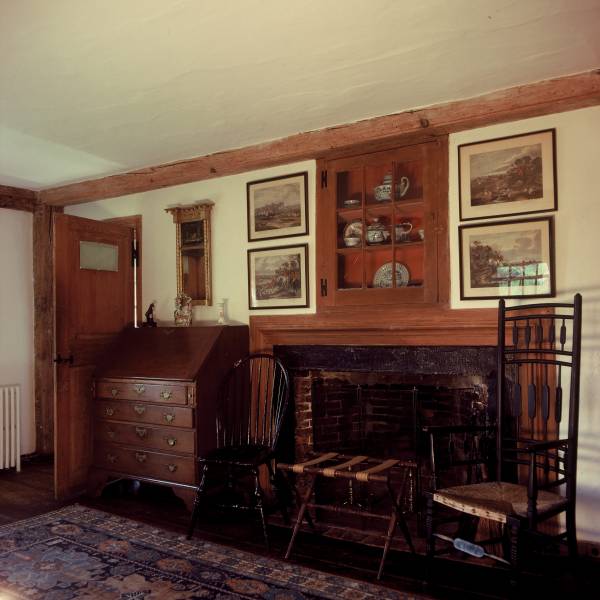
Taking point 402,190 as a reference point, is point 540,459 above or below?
below

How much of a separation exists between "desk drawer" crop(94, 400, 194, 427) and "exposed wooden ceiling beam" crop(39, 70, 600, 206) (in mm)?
1661

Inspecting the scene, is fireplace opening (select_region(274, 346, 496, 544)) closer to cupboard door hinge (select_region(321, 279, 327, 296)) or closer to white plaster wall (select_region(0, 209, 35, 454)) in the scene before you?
cupboard door hinge (select_region(321, 279, 327, 296))

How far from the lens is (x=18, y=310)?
16.4ft

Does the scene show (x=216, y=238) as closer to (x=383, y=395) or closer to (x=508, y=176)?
(x=383, y=395)

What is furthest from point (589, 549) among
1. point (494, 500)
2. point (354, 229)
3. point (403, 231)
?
point (354, 229)

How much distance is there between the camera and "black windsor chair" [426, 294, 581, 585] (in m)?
2.28

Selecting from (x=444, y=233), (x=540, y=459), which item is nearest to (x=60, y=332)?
(x=444, y=233)

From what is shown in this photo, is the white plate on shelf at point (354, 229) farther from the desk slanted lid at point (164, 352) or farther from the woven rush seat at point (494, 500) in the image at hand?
the woven rush seat at point (494, 500)

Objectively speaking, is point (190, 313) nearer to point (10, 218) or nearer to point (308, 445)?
point (308, 445)

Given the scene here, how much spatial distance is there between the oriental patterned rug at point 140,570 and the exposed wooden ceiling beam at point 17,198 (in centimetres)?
284

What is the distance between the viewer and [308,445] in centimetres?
371

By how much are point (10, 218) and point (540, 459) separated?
4.62m

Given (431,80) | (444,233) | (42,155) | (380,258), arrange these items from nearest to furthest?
(431,80)
(444,233)
(380,258)
(42,155)

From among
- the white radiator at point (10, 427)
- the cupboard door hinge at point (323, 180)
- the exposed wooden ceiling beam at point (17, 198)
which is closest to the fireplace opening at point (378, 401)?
the cupboard door hinge at point (323, 180)
